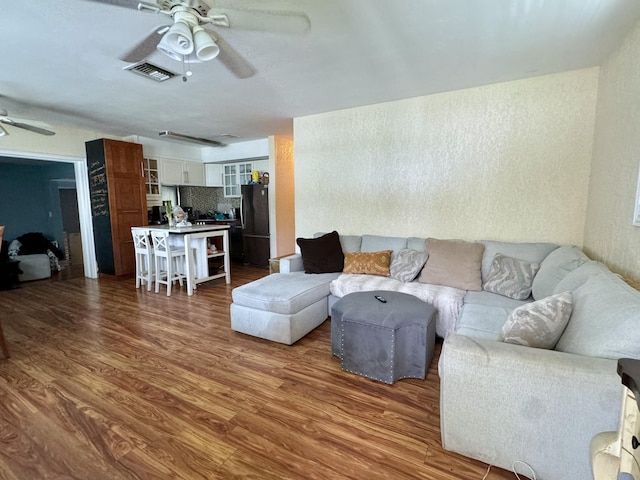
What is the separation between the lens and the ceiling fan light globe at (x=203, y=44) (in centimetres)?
155

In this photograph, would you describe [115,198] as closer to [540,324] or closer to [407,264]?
[407,264]

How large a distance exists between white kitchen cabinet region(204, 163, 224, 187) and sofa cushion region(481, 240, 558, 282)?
557 cm

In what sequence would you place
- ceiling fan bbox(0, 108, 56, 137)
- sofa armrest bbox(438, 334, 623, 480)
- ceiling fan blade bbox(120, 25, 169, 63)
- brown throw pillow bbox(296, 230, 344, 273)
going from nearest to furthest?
sofa armrest bbox(438, 334, 623, 480)
ceiling fan blade bbox(120, 25, 169, 63)
ceiling fan bbox(0, 108, 56, 137)
brown throw pillow bbox(296, 230, 344, 273)

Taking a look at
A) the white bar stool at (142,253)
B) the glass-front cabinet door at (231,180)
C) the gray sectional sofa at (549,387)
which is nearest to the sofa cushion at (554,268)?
the gray sectional sofa at (549,387)

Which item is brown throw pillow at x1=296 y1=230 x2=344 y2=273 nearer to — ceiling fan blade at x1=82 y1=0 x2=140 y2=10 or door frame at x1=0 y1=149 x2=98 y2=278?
ceiling fan blade at x1=82 y1=0 x2=140 y2=10

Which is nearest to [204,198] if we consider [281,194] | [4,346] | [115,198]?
[115,198]

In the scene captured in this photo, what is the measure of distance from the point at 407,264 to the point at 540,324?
1.64m

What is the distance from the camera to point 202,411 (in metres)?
1.71

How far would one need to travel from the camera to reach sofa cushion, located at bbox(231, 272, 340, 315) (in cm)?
246

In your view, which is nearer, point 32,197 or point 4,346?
point 4,346

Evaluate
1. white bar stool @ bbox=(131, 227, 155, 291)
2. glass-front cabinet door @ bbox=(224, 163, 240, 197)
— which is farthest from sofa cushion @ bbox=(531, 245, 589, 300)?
glass-front cabinet door @ bbox=(224, 163, 240, 197)

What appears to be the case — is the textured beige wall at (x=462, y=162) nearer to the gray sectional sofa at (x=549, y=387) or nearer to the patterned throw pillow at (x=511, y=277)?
the patterned throw pillow at (x=511, y=277)

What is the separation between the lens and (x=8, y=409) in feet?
5.71

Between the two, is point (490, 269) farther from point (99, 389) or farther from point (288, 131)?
point (288, 131)
